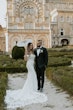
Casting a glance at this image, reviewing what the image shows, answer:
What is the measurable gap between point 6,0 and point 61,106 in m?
62.8

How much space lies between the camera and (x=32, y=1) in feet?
238

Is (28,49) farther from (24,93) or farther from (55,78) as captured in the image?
(55,78)

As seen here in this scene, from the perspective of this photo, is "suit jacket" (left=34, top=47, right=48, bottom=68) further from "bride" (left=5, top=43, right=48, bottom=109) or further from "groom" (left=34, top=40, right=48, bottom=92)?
"bride" (left=5, top=43, right=48, bottom=109)

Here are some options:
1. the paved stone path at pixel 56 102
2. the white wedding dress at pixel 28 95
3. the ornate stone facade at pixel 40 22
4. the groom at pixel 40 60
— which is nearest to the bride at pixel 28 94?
the white wedding dress at pixel 28 95

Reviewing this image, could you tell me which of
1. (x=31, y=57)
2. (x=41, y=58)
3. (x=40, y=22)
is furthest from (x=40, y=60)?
(x=40, y=22)

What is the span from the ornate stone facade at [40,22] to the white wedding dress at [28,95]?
47.4m

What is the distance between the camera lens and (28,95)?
9969mm

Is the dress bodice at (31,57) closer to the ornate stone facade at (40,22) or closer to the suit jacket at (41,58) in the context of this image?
the suit jacket at (41,58)

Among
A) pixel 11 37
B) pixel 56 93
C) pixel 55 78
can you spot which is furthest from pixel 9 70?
pixel 11 37

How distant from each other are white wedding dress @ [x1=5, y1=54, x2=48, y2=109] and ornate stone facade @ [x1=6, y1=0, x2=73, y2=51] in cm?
4741

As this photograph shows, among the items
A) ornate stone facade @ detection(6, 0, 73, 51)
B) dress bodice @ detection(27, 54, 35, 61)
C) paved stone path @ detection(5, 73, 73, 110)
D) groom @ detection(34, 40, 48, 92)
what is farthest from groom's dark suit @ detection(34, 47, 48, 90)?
ornate stone facade @ detection(6, 0, 73, 51)

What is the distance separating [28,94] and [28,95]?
0.07m

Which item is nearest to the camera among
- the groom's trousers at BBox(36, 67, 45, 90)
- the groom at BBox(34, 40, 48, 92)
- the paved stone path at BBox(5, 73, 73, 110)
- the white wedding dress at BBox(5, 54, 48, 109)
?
the paved stone path at BBox(5, 73, 73, 110)

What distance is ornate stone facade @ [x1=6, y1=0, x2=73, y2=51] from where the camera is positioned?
58.6 metres
